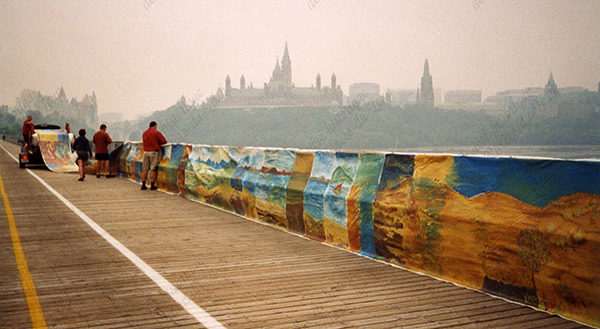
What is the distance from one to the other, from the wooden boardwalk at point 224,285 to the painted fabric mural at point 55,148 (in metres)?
19.8

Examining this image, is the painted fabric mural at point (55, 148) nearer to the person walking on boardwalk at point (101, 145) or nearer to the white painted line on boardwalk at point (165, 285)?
the person walking on boardwalk at point (101, 145)

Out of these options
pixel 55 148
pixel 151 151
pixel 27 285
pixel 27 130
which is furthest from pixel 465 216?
pixel 27 130

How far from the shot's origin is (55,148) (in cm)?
3148

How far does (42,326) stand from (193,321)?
4.56ft

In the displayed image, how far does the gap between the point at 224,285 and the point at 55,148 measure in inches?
1072

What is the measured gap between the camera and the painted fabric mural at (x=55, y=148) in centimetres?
3087

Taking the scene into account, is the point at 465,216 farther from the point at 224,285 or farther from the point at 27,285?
the point at 27,285

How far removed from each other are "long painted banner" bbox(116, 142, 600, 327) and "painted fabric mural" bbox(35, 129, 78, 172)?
72.8 feet

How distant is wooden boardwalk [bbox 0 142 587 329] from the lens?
5727mm

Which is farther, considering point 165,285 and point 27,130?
point 27,130

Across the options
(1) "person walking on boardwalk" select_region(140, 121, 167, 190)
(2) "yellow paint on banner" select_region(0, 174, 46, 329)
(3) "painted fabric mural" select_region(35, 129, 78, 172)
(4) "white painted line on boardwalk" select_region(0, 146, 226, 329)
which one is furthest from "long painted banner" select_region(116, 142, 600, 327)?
(3) "painted fabric mural" select_region(35, 129, 78, 172)

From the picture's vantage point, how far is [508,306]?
20.2 feet

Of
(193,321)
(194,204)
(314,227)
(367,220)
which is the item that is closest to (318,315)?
(193,321)

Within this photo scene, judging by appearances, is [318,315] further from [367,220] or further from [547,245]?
[367,220]
